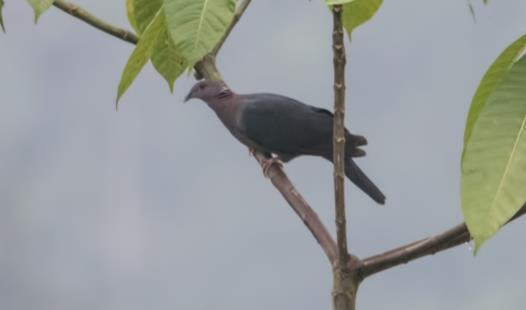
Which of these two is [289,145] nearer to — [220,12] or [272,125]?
[272,125]

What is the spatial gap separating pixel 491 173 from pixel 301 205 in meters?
0.86

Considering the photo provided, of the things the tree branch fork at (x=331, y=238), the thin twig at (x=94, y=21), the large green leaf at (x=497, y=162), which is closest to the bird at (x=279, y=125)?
the thin twig at (x=94, y=21)

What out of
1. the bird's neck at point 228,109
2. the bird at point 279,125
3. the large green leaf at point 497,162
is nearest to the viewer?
the large green leaf at point 497,162

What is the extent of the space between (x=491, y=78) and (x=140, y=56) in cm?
64

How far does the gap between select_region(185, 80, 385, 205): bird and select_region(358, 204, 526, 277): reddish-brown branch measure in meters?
1.55

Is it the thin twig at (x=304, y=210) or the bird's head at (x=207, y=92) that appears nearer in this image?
the thin twig at (x=304, y=210)

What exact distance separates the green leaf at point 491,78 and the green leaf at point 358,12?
275mm

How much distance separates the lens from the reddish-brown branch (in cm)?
172

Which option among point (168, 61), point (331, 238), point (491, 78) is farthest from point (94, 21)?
point (491, 78)

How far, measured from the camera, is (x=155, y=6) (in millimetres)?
1866

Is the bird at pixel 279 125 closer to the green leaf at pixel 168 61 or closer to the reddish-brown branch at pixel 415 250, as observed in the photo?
the green leaf at pixel 168 61

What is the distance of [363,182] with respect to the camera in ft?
11.2

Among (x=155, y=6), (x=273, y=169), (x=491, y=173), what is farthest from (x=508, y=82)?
(x=273, y=169)

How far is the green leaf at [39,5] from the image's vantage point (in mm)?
1452
